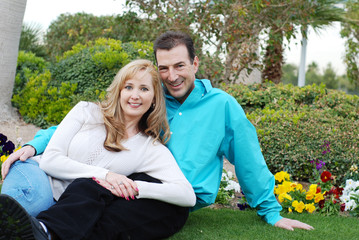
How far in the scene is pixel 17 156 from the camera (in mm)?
2678

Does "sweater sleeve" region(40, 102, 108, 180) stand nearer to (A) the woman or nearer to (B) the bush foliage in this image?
(A) the woman

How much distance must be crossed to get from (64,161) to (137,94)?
2.15 ft

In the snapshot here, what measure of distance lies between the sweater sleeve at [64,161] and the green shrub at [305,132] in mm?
2970

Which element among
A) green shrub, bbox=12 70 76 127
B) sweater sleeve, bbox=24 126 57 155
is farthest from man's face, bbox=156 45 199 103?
green shrub, bbox=12 70 76 127

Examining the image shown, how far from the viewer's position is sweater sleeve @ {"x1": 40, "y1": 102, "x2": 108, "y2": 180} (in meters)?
2.51

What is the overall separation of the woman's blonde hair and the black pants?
335 millimetres

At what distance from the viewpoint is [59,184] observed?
8.61 feet

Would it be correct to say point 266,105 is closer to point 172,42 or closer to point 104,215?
point 172,42

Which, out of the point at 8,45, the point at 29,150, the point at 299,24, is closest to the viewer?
the point at 29,150

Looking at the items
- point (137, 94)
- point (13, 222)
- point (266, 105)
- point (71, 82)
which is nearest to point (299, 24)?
point (266, 105)

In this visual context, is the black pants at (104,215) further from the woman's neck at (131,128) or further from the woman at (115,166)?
the woman's neck at (131,128)

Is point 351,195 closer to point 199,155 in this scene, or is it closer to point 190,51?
point 199,155

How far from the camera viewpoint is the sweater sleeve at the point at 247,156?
115 inches

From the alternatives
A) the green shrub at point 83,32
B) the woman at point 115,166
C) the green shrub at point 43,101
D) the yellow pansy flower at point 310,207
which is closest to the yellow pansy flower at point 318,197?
the yellow pansy flower at point 310,207
